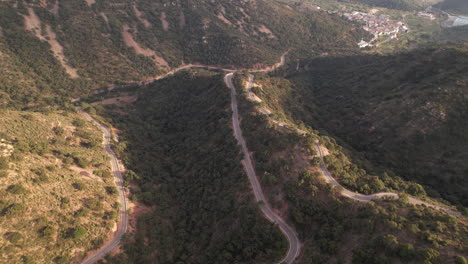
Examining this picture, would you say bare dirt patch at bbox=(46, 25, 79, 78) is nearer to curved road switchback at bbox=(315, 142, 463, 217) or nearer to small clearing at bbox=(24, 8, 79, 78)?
small clearing at bbox=(24, 8, 79, 78)

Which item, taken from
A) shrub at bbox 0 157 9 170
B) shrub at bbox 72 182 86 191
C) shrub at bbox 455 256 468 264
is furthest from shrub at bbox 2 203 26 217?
shrub at bbox 455 256 468 264

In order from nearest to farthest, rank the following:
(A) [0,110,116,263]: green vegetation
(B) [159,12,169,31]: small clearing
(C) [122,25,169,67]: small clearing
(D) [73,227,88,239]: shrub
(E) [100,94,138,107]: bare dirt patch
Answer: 1. (A) [0,110,116,263]: green vegetation
2. (D) [73,227,88,239]: shrub
3. (E) [100,94,138,107]: bare dirt patch
4. (C) [122,25,169,67]: small clearing
5. (B) [159,12,169,31]: small clearing

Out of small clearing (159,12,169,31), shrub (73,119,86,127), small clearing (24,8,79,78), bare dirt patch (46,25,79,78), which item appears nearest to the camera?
shrub (73,119,86,127)

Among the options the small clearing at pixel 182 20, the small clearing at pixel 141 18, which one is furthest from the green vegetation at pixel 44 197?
the small clearing at pixel 182 20

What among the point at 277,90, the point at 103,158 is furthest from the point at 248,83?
the point at 103,158

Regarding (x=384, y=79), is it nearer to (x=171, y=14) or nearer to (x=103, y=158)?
(x=103, y=158)

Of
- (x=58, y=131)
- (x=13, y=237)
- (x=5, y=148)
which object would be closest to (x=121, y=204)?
(x=13, y=237)
